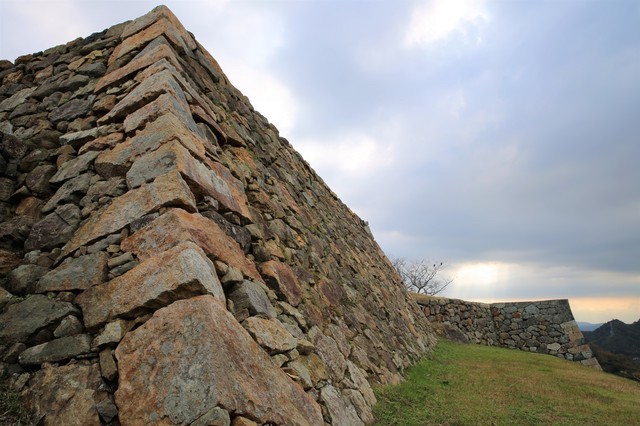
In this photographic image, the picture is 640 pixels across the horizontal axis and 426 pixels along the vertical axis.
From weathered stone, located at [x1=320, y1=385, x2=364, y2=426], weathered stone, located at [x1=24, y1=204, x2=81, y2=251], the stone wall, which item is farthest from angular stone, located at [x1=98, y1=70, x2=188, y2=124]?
weathered stone, located at [x1=320, y1=385, x2=364, y2=426]

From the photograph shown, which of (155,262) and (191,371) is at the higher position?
(155,262)

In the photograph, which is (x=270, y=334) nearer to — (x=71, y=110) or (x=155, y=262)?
(x=155, y=262)

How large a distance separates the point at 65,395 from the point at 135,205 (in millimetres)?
1694

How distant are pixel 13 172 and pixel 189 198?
299 centimetres

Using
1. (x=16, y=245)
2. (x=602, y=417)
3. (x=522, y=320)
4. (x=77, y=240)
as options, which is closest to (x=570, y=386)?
(x=602, y=417)

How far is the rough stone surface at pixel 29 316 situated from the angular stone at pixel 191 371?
76 centimetres

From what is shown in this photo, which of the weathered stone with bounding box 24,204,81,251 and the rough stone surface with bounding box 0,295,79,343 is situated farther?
the weathered stone with bounding box 24,204,81,251

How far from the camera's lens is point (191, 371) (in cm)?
233

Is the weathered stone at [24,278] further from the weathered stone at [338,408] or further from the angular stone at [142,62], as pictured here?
the angular stone at [142,62]

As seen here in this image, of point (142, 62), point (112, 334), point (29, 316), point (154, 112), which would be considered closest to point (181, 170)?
point (154, 112)

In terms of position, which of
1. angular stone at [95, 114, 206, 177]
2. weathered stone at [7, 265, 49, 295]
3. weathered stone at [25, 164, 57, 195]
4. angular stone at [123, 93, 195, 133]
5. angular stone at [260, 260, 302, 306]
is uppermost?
angular stone at [123, 93, 195, 133]

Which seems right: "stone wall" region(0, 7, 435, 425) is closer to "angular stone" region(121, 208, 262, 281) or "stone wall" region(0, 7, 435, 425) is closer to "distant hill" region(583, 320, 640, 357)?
"angular stone" region(121, 208, 262, 281)

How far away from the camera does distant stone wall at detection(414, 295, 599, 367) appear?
1941 centimetres

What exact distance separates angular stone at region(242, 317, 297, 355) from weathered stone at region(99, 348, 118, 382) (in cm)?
106
